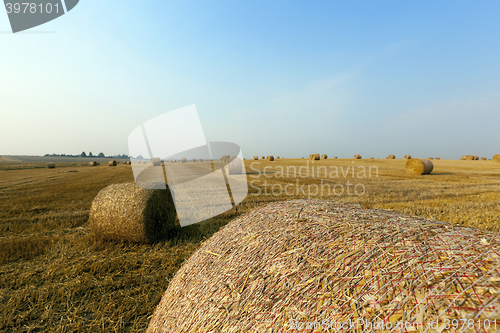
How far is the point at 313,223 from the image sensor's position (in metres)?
1.98

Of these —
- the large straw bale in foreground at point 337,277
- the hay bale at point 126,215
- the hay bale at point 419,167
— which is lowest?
the hay bale at point 419,167

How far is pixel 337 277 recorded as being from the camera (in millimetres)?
1359

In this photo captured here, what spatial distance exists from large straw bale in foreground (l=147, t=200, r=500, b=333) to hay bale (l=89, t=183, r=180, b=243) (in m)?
3.77

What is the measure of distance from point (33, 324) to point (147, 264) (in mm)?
1786

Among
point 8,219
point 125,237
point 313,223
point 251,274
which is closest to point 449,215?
point 313,223

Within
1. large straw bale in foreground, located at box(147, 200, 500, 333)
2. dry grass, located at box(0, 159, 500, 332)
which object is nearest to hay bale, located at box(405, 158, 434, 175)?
dry grass, located at box(0, 159, 500, 332)

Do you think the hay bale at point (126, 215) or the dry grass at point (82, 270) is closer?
the dry grass at point (82, 270)

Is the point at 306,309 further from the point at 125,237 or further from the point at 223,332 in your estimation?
the point at 125,237

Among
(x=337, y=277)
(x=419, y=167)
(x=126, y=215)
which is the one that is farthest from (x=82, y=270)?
(x=419, y=167)

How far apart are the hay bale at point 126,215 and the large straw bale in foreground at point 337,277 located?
377 cm

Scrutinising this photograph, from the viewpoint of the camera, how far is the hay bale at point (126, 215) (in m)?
5.57

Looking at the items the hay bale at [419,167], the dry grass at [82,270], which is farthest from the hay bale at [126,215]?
the hay bale at [419,167]

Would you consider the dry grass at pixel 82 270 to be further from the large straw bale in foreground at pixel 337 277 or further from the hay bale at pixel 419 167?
the hay bale at pixel 419 167

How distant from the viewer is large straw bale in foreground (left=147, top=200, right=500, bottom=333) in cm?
108
